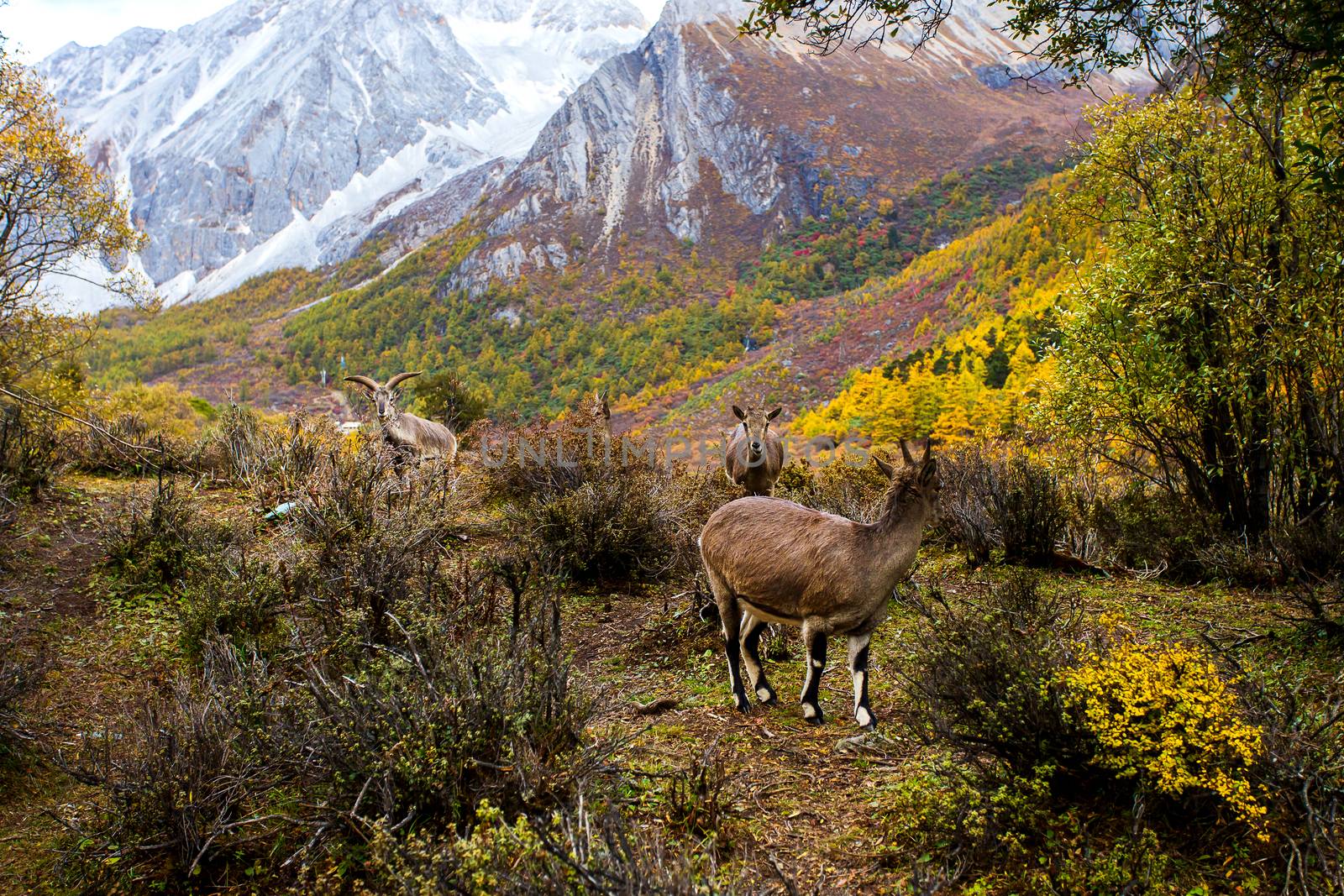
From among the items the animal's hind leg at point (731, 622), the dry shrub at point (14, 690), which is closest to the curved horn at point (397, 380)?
the dry shrub at point (14, 690)

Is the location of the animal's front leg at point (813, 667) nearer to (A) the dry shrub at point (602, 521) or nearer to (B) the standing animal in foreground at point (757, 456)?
(A) the dry shrub at point (602, 521)

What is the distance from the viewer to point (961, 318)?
178 feet

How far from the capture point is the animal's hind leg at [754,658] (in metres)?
4.77

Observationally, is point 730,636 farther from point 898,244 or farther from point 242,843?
point 898,244

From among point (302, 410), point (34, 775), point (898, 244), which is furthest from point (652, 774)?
point (898, 244)

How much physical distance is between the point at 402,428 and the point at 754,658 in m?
7.78

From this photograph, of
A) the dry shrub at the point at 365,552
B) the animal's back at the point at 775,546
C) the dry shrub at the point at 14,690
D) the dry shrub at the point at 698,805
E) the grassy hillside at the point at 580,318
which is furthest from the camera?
the grassy hillside at the point at 580,318

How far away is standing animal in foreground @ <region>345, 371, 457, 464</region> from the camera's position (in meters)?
10.7

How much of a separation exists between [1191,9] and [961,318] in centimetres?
5276

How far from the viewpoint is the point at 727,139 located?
115 meters

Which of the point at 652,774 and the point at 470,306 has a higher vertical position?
the point at 470,306

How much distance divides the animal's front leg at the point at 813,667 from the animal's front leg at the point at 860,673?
17 cm

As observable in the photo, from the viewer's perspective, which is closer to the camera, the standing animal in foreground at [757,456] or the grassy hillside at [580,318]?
the standing animal in foreground at [757,456]

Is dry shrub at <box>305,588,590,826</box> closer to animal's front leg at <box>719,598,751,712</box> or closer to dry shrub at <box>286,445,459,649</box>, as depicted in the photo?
dry shrub at <box>286,445,459,649</box>
